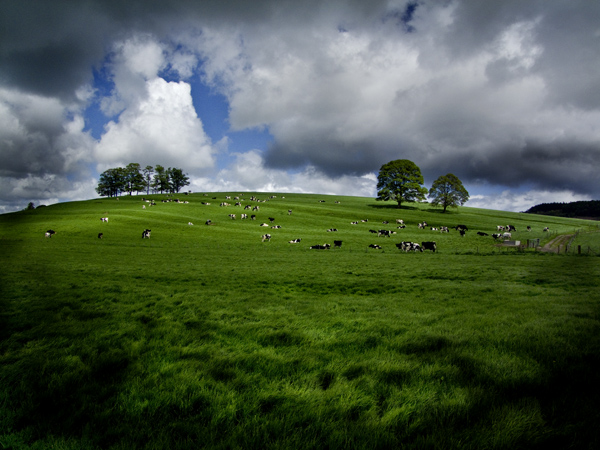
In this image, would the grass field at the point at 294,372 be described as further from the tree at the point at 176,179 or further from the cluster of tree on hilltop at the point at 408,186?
the tree at the point at 176,179

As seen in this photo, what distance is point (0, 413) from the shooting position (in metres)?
3.42

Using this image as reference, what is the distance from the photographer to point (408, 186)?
285 feet

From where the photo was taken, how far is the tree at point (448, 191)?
81.0 m

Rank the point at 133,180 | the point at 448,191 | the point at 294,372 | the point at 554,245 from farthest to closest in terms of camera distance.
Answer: the point at 133,180 < the point at 448,191 < the point at 554,245 < the point at 294,372

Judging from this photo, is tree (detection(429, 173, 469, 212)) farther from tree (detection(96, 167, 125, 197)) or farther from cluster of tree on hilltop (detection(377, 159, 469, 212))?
tree (detection(96, 167, 125, 197))

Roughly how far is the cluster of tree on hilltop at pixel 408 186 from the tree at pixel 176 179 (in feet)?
336

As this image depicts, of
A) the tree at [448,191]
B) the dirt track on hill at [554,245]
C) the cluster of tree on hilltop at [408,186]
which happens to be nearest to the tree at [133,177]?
the cluster of tree on hilltop at [408,186]

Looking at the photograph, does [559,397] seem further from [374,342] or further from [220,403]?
[220,403]

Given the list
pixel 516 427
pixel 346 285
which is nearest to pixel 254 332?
pixel 516 427

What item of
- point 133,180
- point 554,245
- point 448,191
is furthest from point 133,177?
point 554,245

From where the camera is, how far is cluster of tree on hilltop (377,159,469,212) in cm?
8206

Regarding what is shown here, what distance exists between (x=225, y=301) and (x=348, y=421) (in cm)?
757

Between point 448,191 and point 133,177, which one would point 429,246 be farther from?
point 133,177

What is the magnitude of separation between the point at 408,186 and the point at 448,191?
11.5 m
